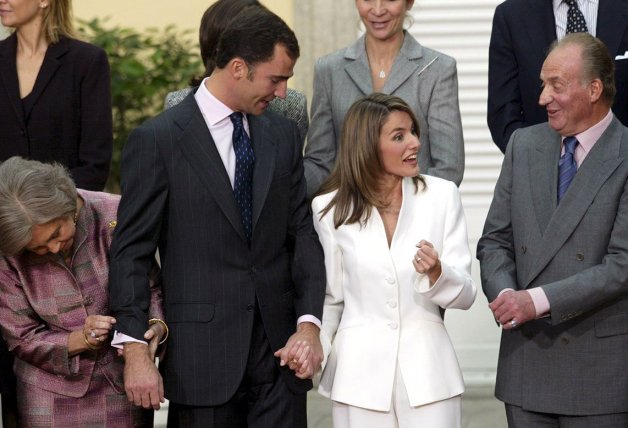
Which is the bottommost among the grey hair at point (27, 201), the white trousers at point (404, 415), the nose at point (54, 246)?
the white trousers at point (404, 415)

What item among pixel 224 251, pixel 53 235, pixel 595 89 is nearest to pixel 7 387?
pixel 53 235

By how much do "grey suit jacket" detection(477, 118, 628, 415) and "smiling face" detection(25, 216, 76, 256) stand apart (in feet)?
4.89

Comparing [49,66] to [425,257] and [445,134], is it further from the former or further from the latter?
[425,257]

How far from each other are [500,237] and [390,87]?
0.79 m

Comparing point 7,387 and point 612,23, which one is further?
point 612,23

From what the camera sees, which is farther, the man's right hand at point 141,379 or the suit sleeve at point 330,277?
the suit sleeve at point 330,277

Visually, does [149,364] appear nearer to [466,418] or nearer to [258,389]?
[258,389]

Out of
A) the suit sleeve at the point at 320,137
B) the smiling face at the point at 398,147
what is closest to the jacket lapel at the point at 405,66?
the suit sleeve at the point at 320,137

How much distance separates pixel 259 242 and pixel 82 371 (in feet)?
2.46

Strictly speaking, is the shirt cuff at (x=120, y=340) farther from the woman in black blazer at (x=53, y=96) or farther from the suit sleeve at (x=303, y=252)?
the woman in black blazer at (x=53, y=96)

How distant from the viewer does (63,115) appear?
5.39 meters

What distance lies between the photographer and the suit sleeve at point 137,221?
13.9 feet

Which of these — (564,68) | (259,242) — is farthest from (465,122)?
(259,242)

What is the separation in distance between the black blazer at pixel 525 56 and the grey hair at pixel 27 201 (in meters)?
1.91
